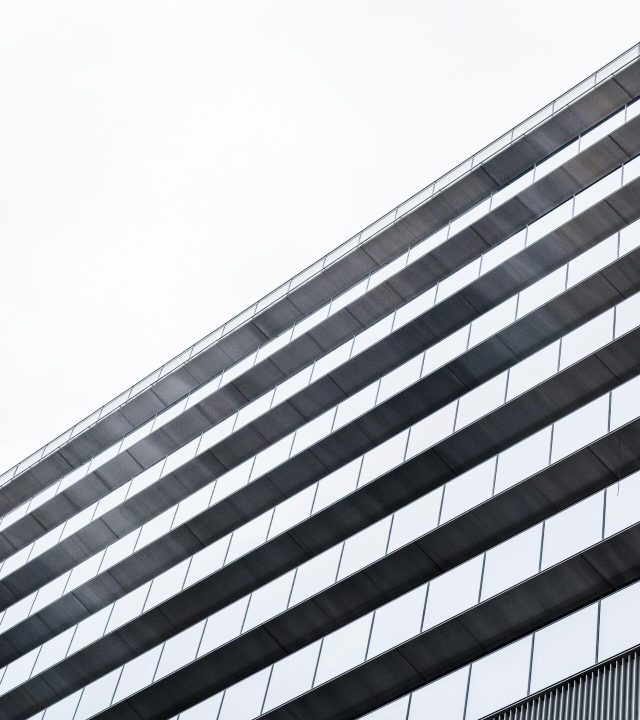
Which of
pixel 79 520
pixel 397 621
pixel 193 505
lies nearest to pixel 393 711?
pixel 397 621

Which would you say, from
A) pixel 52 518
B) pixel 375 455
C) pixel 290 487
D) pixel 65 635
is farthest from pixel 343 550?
pixel 52 518

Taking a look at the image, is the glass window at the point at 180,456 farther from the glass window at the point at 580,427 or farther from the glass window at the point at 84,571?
the glass window at the point at 580,427

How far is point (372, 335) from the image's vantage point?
110 feet

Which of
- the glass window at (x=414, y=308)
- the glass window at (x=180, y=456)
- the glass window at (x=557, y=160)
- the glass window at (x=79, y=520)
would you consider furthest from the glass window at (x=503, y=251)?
the glass window at (x=79, y=520)

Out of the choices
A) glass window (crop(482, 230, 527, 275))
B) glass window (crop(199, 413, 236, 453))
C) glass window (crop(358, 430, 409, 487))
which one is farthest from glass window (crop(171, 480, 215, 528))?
glass window (crop(482, 230, 527, 275))

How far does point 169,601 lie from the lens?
2894cm

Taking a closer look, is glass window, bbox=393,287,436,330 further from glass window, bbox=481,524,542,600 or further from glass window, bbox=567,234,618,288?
glass window, bbox=481,524,542,600

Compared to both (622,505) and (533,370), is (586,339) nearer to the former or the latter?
(533,370)

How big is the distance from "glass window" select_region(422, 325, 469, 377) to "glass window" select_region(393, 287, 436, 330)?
70.6 inches

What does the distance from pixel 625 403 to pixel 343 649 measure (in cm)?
737

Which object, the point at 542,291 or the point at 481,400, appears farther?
the point at 542,291

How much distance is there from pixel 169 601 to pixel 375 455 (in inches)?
243

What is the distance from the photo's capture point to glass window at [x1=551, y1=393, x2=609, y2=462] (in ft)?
76.8

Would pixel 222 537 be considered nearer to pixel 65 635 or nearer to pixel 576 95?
pixel 65 635
